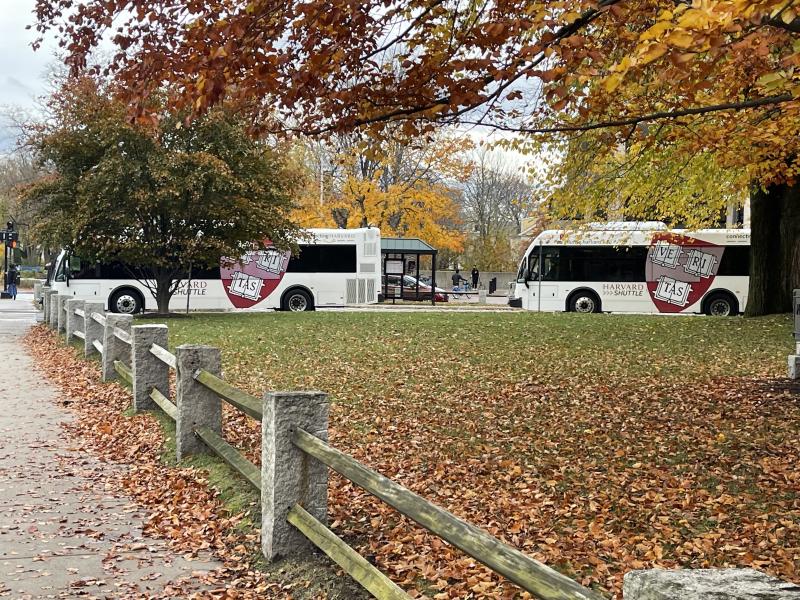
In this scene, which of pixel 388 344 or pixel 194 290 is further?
pixel 194 290

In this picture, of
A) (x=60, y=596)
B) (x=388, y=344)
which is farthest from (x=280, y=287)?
(x=60, y=596)

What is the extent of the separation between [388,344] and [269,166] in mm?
10543

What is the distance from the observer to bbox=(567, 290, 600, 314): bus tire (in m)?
34.1

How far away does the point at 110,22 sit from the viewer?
1024 centimetres

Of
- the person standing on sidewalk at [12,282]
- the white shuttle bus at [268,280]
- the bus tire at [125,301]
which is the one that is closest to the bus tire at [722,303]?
the white shuttle bus at [268,280]

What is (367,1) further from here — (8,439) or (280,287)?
(280,287)

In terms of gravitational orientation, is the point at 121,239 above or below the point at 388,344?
above

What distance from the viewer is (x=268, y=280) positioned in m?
34.0

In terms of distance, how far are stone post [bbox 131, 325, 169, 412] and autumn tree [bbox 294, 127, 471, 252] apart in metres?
32.6

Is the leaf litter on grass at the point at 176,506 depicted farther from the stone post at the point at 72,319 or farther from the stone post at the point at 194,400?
the stone post at the point at 72,319

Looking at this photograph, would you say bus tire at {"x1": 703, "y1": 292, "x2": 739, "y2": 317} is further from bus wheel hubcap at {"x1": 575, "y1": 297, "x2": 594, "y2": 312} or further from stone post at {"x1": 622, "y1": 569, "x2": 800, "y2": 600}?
stone post at {"x1": 622, "y1": 569, "x2": 800, "y2": 600}

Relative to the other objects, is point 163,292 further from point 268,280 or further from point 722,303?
point 722,303

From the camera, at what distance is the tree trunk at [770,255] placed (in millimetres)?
23156

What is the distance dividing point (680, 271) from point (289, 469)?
1164 inches
